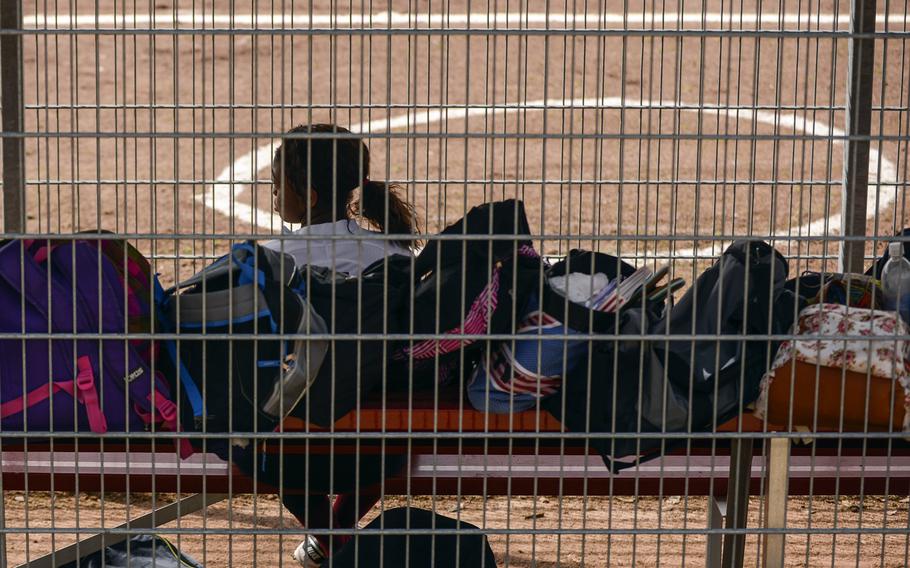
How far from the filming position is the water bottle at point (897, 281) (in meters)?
3.43

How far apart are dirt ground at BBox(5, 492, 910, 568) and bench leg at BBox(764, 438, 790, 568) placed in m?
1.14

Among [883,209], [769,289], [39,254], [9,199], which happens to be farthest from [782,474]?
[883,209]

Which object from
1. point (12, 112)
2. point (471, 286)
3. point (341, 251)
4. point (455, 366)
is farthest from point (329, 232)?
point (12, 112)

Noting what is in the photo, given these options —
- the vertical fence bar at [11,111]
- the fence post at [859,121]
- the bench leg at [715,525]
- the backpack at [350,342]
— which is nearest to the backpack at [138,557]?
the backpack at [350,342]

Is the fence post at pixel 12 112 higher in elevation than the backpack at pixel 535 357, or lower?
higher

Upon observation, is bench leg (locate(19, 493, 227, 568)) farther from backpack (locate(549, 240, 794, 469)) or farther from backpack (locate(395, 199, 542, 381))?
backpack (locate(549, 240, 794, 469))

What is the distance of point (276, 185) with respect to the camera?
382 centimetres

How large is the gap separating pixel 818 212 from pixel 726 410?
6034mm

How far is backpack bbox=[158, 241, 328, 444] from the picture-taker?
10.3ft

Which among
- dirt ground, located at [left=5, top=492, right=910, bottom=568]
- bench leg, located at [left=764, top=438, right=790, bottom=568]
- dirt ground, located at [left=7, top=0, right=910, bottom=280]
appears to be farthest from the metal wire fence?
dirt ground, located at [left=7, top=0, right=910, bottom=280]

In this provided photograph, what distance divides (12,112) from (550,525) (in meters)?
2.50

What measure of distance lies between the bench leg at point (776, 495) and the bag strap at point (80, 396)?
1605mm

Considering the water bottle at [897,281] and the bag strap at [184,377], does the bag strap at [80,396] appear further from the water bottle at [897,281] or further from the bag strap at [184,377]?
the water bottle at [897,281]

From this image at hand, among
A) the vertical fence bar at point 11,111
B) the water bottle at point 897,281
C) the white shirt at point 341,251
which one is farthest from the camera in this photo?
the vertical fence bar at point 11,111
